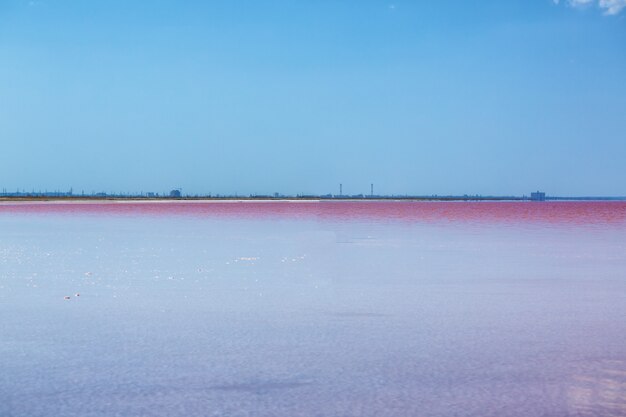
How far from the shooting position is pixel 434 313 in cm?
756

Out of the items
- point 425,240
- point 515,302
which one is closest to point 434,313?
point 515,302

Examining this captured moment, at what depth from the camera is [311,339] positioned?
6145mm

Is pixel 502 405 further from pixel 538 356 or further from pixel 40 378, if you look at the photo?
pixel 40 378

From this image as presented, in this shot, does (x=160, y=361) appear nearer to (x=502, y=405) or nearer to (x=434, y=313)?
(x=502, y=405)

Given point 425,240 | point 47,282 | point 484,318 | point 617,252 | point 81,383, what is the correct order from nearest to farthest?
point 81,383 → point 484,318 → point 47,282 → point 617,252 → point 425,240

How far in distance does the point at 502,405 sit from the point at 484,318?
314 cm

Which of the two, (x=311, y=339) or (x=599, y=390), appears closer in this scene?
(x=599, y=390)

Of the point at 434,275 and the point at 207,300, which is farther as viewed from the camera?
the point at 434,275

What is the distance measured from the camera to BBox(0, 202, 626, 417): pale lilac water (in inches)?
168

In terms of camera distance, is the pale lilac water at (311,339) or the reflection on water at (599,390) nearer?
the reflection on water at (599,390)

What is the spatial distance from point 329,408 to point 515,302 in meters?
4.93

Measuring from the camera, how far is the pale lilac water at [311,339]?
14.0 feet

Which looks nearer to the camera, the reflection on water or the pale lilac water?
the reflection on water

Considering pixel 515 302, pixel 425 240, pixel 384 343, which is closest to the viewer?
pixel 384 343
